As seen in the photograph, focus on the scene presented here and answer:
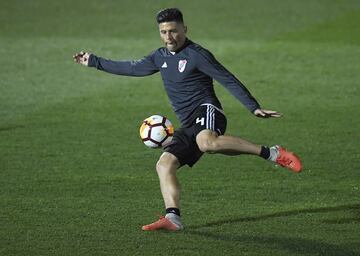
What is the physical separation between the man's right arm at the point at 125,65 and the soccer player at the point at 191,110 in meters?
0.11

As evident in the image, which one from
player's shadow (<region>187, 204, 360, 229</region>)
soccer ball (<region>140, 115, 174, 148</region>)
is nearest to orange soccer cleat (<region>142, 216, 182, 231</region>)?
player's shadow (<region>187, 204, 360, 229</region>)

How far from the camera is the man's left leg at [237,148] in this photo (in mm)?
10750

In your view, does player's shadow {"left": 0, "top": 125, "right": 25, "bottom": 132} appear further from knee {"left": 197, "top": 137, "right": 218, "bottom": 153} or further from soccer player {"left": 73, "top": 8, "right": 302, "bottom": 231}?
knee {"left": 197, "top": 137, "right": 218, "bottom": 153}

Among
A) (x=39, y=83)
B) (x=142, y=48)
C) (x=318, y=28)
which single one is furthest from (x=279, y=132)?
(x=318, y=28)

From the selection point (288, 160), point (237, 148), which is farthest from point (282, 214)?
point (237, 148)

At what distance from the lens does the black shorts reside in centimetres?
1098

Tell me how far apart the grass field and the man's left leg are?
649 mm

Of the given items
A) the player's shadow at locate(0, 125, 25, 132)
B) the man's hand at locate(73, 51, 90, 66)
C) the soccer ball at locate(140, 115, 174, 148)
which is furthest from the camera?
the player's shadow at locate(0, 125, 25, 132)

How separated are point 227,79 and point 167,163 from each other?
3.39 ft

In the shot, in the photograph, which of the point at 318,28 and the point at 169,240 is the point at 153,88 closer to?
the point at 318,28

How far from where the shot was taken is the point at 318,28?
25656mm

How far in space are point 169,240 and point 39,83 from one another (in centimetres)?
988

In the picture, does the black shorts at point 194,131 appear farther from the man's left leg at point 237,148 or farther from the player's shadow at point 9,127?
the player's shadow at point 9,127

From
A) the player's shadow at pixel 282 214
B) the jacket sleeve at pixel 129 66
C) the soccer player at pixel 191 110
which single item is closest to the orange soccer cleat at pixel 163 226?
the soccer player at pixel 191 110
